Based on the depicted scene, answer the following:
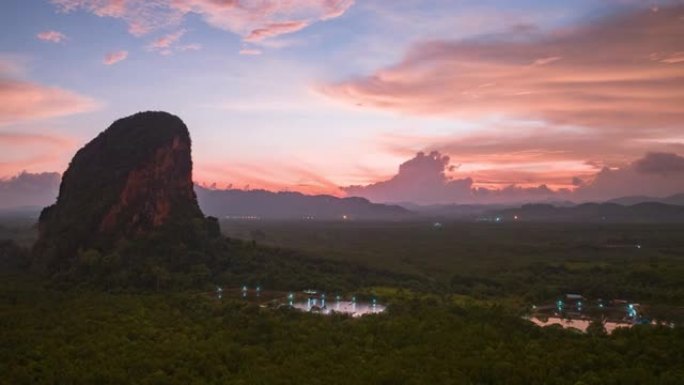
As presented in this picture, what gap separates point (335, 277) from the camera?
7412 cm

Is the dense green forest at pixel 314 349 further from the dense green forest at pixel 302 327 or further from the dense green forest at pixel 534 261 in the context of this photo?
the dense green forest at pixel 534 261

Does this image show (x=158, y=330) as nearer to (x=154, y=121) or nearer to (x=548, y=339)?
(x=548, y=339)

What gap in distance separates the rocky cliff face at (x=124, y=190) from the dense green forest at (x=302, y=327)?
451cm

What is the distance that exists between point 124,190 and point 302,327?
1787 inches

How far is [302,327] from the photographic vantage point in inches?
1716

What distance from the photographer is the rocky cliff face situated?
76.8m

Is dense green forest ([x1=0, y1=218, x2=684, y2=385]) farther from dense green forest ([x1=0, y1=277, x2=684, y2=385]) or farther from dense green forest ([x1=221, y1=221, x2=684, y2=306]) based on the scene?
dense green forest ([x1=221, y1=221, x2=684, y2=306])

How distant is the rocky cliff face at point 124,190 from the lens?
7681 centimetres

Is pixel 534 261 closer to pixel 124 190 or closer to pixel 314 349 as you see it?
pixel 124 190

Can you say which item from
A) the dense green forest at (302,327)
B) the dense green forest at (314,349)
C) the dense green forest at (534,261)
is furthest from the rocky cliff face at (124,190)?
the dense green forest at (314,349)

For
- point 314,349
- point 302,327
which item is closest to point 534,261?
point 302,327

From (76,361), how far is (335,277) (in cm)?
4264

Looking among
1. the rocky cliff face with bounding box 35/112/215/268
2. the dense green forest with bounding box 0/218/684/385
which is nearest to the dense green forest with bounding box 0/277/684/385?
the dense green forest with bounding box 0/218/684/385

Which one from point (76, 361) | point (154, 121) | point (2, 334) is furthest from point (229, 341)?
point (154, 121)
